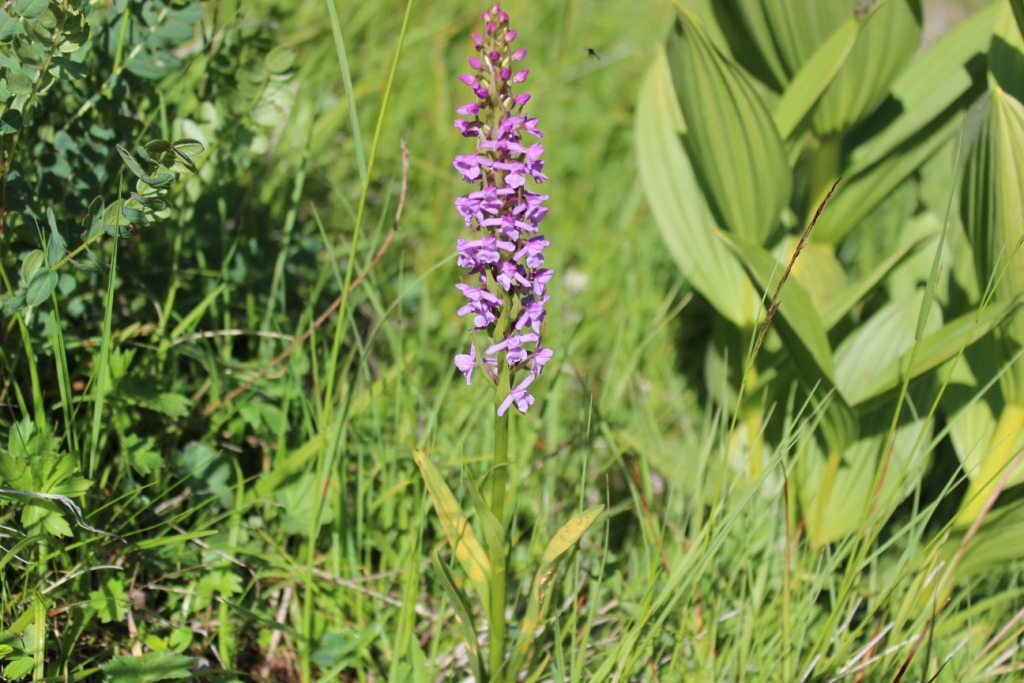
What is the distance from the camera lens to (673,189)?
96.1 inches

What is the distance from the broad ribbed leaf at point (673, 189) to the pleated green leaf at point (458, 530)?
1174mm

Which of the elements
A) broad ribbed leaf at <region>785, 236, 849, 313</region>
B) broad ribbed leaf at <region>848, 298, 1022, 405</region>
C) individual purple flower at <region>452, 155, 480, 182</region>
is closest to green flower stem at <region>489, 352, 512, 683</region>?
individual purple flower at <region>452, 155, 480, 182</region>

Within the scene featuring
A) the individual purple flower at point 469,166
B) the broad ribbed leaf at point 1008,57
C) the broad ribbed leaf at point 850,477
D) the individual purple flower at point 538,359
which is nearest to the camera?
the individual purple flower at point 469,166

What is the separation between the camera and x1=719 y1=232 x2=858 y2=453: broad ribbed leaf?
1.87 meters

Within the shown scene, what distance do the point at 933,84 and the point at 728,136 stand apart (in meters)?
0.68

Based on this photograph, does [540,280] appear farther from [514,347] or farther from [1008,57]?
[1008,57]

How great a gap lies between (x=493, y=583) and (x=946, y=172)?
334 cm

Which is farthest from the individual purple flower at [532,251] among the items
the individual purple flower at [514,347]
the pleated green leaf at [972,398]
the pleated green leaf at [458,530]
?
the pleated green leaf at [972,398]

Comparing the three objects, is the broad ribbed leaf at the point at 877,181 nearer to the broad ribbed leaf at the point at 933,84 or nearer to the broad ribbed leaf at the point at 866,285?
the broad ribbed leaf at the point at 933,84

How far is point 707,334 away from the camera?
3191mm

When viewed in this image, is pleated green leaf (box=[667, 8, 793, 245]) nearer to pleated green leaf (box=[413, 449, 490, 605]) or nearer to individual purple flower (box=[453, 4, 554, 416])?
individual purple flower (box=[453, 4, 554, 416])

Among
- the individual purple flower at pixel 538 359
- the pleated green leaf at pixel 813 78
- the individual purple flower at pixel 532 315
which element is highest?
the pleated green leaf at pixel 813 78

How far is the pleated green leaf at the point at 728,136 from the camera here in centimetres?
197

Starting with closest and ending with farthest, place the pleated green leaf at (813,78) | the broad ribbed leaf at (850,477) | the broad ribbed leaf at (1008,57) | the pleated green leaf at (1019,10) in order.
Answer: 1. the pleated green leaf at (1019,10)
2. the broad ribbed leaf at (1008,57)
3. the pleated green leaf at (813,78)
4. the broad ribbed leaf at (850,477)
